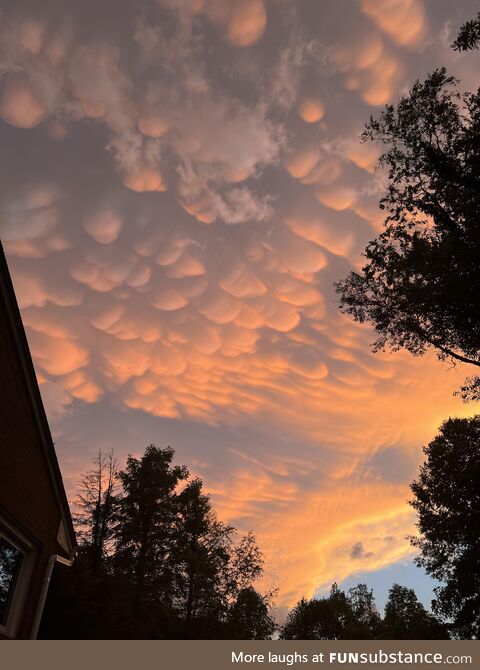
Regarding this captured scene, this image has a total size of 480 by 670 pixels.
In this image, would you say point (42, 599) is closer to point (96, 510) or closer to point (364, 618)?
point (96, 510)

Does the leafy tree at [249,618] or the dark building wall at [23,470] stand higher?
the dark building wall at [23,470]

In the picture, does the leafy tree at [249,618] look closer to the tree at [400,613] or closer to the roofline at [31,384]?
the tree at [400,613]

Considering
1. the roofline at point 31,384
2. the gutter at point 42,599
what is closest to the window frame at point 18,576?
the gutter at point 42,599

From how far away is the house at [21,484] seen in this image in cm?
696

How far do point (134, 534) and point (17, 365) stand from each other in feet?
97.5

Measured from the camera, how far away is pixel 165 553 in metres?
33.3

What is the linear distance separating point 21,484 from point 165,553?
96.6 ft

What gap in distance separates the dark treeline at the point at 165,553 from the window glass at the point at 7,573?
770 inches

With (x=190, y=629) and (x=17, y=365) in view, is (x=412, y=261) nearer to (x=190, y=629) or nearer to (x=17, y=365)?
→ (x=17, y=365)

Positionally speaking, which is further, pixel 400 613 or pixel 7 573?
pixel 400 613

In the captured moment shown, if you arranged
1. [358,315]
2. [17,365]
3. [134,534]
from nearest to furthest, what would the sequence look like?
1. [17,365]
2. [358,315]
3. [134,534]

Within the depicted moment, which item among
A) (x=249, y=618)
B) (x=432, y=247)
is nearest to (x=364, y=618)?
(x=249, y=618)

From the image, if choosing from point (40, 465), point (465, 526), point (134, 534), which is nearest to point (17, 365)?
point (40, 465)

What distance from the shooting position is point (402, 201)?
15922 millimetres
